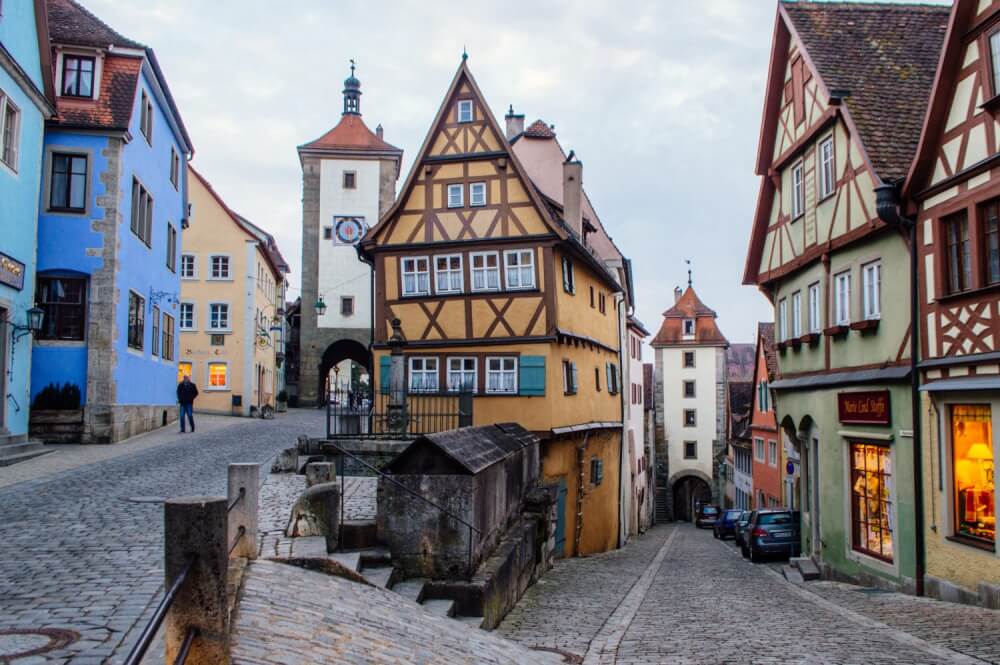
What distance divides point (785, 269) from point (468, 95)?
9.63 m

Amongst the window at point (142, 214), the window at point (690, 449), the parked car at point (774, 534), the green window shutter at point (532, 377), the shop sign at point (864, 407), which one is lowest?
the parked car at point (774, 534)

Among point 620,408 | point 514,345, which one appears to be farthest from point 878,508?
point 620,408

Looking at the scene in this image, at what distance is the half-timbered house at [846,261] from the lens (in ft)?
50.6

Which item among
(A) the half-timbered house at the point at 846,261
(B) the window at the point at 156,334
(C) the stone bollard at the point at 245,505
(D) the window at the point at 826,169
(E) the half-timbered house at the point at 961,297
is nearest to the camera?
(C) the stone bollard at the point at 245,505

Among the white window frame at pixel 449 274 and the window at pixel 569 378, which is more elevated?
the white window frame at pixel 449 274

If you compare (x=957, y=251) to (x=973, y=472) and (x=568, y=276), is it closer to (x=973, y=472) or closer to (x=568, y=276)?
(x=973, y=472)

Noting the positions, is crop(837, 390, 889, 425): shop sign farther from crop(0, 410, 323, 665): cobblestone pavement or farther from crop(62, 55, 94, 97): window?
crop(62, 55, 94, 97): window

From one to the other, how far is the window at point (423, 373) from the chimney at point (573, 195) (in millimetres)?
6954

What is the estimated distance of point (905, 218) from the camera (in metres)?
14.5

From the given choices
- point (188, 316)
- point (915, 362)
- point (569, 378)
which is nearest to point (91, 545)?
point (915, 362)

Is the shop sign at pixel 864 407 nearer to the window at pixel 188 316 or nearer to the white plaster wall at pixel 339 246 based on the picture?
the window at pixel 188 316

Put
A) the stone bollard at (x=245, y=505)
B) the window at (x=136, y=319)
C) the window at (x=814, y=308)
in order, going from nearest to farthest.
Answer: the stone bollard at (x=245, y=505) → the window at (x=814, y=308) → the window at (x=136, y=319)

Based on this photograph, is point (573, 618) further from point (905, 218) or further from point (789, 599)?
point (905, 218)

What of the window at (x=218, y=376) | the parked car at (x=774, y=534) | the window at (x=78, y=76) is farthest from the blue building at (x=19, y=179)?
the window at (x=218, y=376)
